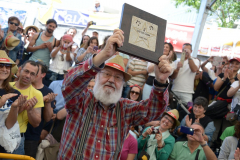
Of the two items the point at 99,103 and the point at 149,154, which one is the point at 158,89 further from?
the point at 149,154

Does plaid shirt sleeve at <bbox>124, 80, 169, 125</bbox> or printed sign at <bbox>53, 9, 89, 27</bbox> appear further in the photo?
printed sign at <bbox>53, 9, 89, 27</bbox>

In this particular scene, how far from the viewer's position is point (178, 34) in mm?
12320

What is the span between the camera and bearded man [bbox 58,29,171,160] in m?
2.10

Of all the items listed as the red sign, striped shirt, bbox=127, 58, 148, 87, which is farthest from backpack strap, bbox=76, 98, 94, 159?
the red sign

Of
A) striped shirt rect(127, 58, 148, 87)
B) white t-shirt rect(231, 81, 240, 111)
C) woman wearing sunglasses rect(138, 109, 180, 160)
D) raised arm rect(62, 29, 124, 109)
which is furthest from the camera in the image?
striped shirt rect(127, 58, 148, 87)

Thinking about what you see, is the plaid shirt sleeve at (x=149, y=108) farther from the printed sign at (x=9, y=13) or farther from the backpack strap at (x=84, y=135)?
the printed sign at (x=9, y=13)

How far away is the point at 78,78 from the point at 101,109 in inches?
17.7

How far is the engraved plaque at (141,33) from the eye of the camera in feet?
6.57

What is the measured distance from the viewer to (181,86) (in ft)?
19.0

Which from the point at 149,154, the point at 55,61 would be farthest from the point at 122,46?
the point at 55,61

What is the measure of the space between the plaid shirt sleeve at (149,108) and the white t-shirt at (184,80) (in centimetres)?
354

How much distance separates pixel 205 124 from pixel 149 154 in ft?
4.52

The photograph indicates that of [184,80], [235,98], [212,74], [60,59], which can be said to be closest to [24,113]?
[60,59]

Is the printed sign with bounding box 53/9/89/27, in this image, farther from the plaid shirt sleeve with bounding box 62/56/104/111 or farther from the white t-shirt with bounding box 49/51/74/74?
the plaid shirt sleeve with bounding box 62/56/104/111
